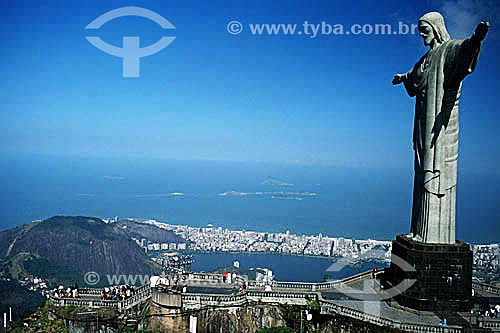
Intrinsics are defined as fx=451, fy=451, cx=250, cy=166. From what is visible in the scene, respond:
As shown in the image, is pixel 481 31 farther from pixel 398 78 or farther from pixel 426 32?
pixel 398 78

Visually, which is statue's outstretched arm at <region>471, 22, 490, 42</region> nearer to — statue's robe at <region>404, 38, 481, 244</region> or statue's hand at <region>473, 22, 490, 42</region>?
statue's hand at <region>473, 22, 490, 42</region>

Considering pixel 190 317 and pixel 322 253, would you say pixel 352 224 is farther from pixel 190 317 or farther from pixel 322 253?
pixel 190 317

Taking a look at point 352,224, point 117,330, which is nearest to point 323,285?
point 117,330

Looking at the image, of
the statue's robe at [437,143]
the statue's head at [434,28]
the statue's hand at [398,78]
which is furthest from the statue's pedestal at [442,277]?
the statue's head at [434,28]

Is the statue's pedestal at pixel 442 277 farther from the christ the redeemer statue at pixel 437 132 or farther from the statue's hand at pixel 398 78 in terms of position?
the statue's hand at pixel 398 78

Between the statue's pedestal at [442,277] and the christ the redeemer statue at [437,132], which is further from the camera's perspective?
the christ the redeemer statue at [437,132]

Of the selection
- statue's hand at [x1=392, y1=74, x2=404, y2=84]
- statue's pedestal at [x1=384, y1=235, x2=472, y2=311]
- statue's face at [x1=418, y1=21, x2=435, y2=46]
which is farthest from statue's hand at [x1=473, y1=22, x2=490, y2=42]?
statue's pedestal at [x1=384, y1=235, x2=472, y2=311]

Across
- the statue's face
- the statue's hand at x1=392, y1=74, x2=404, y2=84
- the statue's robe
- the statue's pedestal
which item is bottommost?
the statue's pedestal
